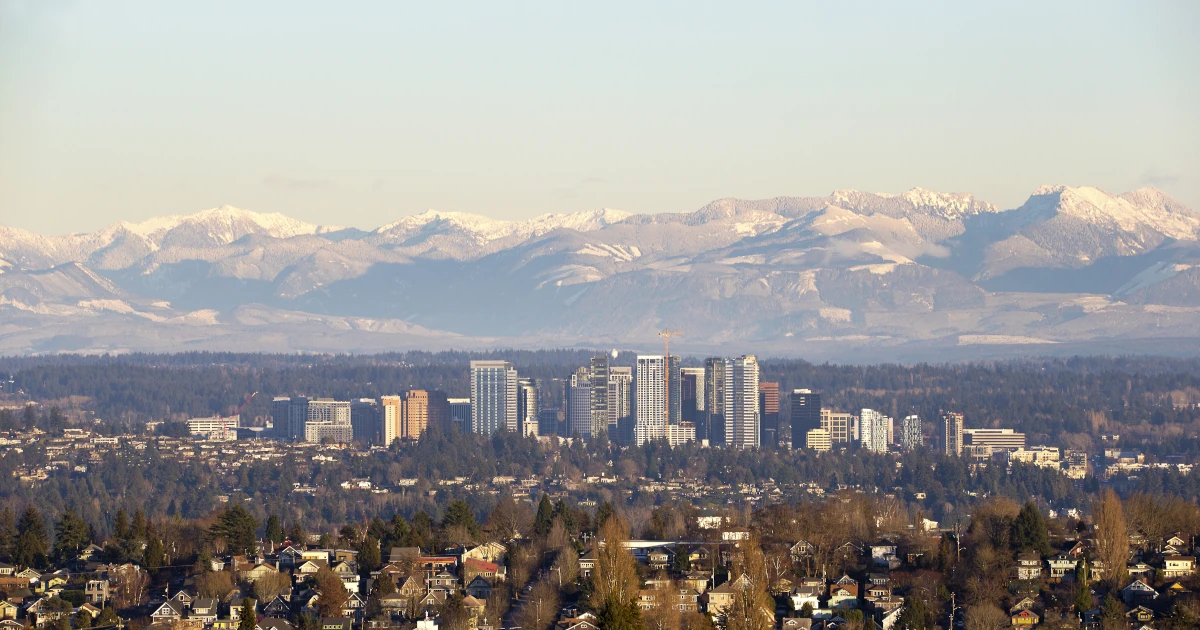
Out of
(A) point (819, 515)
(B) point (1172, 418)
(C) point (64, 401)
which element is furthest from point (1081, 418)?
(A) point (819, 515)

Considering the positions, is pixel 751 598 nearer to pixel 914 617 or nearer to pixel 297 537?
pixel 914 617

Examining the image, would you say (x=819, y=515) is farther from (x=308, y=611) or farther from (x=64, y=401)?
(x=64, y=401)

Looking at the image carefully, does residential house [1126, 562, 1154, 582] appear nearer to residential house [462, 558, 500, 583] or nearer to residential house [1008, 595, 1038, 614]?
residential house [1008, 595, 1038, 614]

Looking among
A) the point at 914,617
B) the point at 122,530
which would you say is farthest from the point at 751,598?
the point at 122,530

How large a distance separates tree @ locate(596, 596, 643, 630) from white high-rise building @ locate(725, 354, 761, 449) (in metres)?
94.8

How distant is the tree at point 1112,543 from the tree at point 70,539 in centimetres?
2058

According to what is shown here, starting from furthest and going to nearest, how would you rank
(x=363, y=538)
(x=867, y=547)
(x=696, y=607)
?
1. (x=363, y=538)
2. (x=867, y=547)
3. (x=696, y=607)

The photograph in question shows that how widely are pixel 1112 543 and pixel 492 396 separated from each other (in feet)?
315

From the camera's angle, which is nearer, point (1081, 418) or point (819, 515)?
point (819, 515)

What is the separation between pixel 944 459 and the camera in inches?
4186

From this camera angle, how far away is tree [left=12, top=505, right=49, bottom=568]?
54.0 meters

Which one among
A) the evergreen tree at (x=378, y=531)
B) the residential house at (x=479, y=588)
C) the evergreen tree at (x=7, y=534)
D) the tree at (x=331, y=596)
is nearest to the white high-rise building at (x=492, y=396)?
the evergreen tree at (x=7, y=534)

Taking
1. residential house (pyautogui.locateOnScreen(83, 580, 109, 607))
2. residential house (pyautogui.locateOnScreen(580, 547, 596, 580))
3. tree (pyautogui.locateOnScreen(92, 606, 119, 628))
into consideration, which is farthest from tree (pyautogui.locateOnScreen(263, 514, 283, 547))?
tree (pyautogui.locateOnScreen(92, 606, 119, 628))

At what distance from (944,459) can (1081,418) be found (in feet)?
95.7
